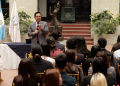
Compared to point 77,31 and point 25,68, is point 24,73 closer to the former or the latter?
point 25,68

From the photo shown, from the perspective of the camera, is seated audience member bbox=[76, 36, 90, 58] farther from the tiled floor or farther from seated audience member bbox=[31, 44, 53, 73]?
the tiled floor

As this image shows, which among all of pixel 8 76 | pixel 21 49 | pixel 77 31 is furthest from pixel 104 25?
pixel 8 76

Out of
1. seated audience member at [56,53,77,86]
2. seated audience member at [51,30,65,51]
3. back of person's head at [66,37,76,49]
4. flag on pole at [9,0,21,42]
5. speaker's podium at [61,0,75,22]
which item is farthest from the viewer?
speaker's podium at [61,0,75,22]

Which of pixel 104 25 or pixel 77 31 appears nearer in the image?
pixel 104 25

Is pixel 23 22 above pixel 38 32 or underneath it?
above

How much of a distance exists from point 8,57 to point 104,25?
5.77m

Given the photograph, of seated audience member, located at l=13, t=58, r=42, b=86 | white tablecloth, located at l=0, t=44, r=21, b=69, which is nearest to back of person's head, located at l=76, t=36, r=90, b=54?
seated audience member, located at l=13, t=58, r=42, b=86

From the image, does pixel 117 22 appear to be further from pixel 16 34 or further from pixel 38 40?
pixel 38 40

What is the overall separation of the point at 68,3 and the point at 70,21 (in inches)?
98.0

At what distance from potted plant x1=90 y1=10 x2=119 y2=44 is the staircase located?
0.54 meters

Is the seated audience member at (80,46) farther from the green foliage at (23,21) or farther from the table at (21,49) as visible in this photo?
the green foliage at (23,21)

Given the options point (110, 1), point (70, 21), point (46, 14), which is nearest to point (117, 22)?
point (110, 1)

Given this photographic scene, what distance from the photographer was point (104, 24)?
420 inches

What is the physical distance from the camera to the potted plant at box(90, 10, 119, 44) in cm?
1074
